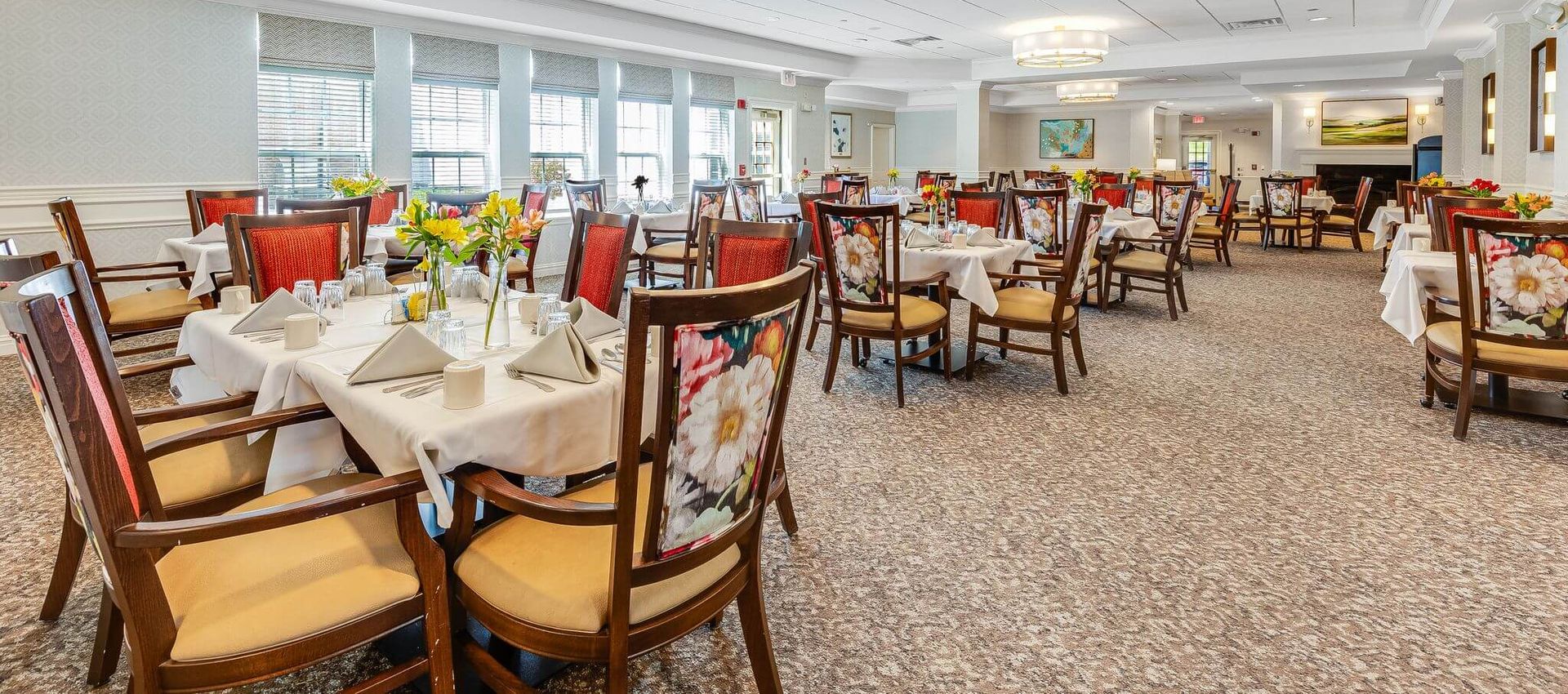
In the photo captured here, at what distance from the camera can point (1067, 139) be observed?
18406mm

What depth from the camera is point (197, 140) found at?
616 cm

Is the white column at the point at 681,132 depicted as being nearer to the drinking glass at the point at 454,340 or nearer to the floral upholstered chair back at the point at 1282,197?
the floral upholstered chair back at the point at 1282,197

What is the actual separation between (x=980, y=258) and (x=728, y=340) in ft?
10.4

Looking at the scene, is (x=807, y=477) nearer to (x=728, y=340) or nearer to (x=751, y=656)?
(x=751, y=656)

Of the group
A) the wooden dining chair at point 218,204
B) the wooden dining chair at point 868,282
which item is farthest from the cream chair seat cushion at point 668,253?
the wooden dining chair at point 218,204

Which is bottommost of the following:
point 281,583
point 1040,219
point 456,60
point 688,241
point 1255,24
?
point 281,583

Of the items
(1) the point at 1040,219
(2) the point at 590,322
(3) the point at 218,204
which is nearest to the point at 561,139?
(3) the point at 218,204

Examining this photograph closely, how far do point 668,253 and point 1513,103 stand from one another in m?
7.28

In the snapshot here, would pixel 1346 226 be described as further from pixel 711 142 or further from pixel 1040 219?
pixel 711 142

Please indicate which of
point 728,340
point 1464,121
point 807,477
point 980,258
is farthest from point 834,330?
point 1464,121

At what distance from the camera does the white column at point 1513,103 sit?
714 centimetres

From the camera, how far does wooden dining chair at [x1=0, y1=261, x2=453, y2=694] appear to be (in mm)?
1211

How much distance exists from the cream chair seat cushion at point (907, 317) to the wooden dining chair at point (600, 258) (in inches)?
57.0

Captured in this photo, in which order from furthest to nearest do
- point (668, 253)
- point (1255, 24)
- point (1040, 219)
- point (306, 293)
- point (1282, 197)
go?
1. point (1282, 197)
2. point (1255, 24)
3. point (668, 253)
4. point (1040, 219)
5. point (306, 293)
